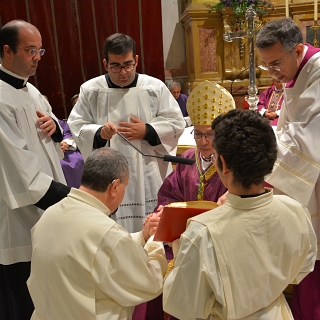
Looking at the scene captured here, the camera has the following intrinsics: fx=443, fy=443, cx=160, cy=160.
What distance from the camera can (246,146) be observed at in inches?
56.7

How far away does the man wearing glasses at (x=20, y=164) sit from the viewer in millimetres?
2404

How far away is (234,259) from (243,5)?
4757mm

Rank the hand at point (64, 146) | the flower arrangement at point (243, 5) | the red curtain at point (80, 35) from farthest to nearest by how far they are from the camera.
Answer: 1. the red curtain at point (80, 35)
2. the flower arrangement at point (243, 5)
3. the hand at point (64, 146)

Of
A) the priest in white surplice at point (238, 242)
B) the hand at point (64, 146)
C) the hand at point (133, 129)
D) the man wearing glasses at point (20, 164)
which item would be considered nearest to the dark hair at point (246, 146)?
the priest in white surplice at point (238, 242)

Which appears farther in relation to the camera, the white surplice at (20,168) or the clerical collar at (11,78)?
the clerical collar at (11,78)

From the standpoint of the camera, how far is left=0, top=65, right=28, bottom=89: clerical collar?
258cm

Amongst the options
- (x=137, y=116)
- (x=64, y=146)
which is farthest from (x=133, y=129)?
(x=64, y=146)

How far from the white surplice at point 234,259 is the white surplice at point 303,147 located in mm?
818

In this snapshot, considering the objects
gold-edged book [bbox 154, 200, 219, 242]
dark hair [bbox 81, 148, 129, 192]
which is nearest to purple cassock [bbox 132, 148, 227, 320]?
gold-edged book [bbox 154, 200, 219, 242]

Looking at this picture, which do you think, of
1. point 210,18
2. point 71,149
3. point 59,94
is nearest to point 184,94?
point 210,18

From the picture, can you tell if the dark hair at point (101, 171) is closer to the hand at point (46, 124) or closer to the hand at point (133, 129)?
the hand at point (46, 124)

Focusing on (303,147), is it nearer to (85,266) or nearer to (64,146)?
(85,266)

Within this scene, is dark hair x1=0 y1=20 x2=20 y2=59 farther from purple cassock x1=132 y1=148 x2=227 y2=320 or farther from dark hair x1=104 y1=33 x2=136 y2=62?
purple cassock x1=132 y1=148 x2=227 y2=320

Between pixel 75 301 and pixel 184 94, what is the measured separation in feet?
18.0
